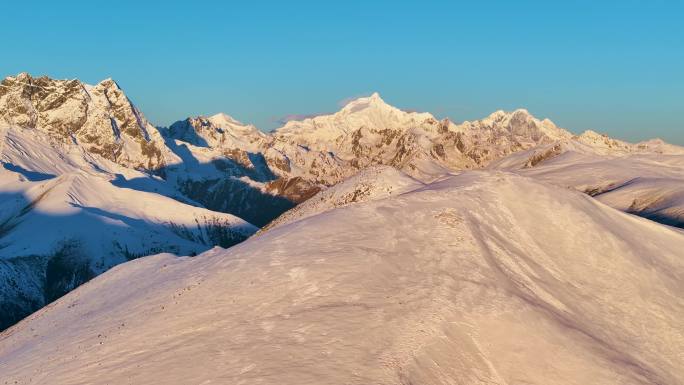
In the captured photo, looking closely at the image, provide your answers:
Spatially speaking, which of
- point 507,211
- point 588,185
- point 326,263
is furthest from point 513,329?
point 588,185

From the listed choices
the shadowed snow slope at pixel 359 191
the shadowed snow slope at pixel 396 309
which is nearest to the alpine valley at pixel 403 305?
the shadowed snow slope at pixel 396 309

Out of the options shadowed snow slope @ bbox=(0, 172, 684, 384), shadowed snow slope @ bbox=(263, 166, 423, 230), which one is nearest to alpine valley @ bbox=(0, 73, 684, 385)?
shadowed snow slope @ bbox=(0, 172, 684, 384)

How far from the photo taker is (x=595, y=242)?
5247 cm

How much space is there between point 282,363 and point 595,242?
111 ft

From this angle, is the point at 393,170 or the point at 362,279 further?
the point at 393,170

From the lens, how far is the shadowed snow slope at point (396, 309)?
2962 centimetres

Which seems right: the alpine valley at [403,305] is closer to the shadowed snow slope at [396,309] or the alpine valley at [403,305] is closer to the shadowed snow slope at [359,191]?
the shadowed snow slope at [396,309]

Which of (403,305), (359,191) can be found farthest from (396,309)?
(359,191)

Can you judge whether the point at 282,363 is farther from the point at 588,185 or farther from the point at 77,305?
the point at 588,185

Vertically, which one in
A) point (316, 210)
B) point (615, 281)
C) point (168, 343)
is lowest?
point (615, 281)

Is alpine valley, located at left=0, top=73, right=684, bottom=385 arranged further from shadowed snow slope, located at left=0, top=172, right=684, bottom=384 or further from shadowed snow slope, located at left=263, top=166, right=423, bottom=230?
shadowed snow slope, located at left=263, top=166, right=423, bottom=230

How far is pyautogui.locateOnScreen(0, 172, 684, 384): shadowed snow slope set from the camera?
29.6 metres

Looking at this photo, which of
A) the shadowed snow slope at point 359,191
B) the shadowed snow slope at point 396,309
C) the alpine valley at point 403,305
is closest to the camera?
the shadowed snow slope at point 396,309

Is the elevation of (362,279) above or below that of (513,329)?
above
